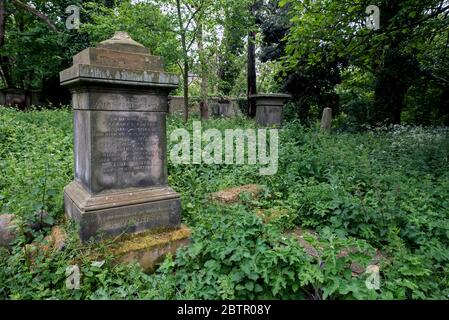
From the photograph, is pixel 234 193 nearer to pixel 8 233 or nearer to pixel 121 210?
pixel 121 210

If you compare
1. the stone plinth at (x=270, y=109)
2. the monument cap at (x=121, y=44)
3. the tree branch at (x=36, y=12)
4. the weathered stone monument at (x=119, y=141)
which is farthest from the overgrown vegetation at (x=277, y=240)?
the tree branch at (x=36, y=12)

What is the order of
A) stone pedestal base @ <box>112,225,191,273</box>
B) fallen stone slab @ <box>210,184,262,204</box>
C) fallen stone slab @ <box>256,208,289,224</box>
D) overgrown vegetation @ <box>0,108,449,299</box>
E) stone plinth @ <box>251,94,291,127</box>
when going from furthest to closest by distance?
stone plinth @ <box>251,94,291,127</box> < fallen stone slab @ <box>210,184,262,204</box> < fallen stone slab @ <box>256,208,289,224</box> < stone pedestal base @ <box>112,225,191,273</box> < overgrown vegetation @ <box>0,108,449,299</box>

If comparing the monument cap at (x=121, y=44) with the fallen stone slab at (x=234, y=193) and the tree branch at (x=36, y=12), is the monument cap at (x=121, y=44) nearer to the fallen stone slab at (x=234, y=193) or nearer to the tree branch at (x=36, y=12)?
the fallen stone slab at (x=234, y=193)

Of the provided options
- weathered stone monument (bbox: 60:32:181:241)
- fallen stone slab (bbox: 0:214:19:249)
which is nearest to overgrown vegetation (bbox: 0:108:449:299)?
fallen stone slab (bbox: 0:214:19:249)

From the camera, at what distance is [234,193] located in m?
4.55

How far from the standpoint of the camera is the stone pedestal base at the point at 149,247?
3.05 meters

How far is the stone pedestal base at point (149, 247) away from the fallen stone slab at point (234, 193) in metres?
0.93

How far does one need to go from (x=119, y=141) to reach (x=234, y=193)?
1.94 m

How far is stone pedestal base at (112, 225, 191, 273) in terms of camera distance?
10.0ft

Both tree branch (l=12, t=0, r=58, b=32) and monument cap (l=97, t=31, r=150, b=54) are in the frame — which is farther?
tree branch (l=12, t=0, r=58, b=32)

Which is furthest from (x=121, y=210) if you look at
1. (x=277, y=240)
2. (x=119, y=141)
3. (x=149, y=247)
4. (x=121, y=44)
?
(x=121, y=44)

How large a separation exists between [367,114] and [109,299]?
14.1 m

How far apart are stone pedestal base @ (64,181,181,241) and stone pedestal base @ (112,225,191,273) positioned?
0.36 ft

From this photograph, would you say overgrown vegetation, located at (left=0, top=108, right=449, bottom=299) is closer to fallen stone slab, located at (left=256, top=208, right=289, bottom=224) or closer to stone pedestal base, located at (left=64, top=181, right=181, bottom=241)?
fallen stone slab, located at (left=256, top=208, right=289, bottom=224)
